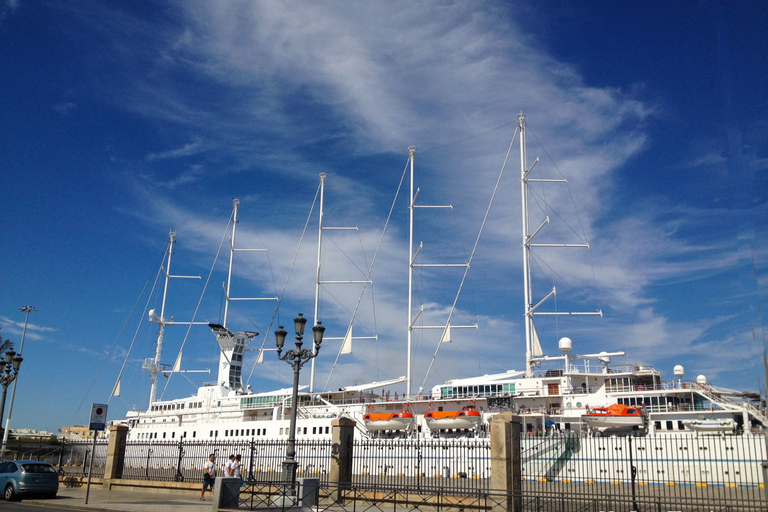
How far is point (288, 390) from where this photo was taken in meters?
50.5

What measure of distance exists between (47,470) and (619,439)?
986 inches

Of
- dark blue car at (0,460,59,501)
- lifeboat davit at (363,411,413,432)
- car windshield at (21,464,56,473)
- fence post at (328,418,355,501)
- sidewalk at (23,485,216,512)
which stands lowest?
sidewalk at (23,485,216,512)

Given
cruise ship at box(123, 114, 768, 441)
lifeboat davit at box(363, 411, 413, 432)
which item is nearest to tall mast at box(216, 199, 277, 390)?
cruise ship at box(123, 114, 768, 441)

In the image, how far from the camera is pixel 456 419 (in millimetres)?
35688

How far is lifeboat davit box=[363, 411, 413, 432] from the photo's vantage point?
38062 mm

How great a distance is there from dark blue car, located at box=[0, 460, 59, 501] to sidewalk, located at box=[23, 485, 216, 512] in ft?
1.19

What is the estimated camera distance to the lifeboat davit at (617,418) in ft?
99.6

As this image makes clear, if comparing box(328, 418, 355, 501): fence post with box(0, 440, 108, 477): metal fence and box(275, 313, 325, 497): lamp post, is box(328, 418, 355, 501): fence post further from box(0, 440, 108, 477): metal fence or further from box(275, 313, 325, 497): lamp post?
box(0, 440, 108, 477): metal fence

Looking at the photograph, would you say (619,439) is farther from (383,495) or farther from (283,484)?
(283,484)

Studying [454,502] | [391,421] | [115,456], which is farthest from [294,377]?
[391,421]

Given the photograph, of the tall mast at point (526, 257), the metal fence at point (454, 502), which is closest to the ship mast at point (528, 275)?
the tall mast at point (526, 257)

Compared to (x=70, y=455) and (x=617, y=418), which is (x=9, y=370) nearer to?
(x=70, y=455)

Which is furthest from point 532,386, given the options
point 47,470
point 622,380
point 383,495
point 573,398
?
point 47,470

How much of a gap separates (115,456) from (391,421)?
16669 millimetres
